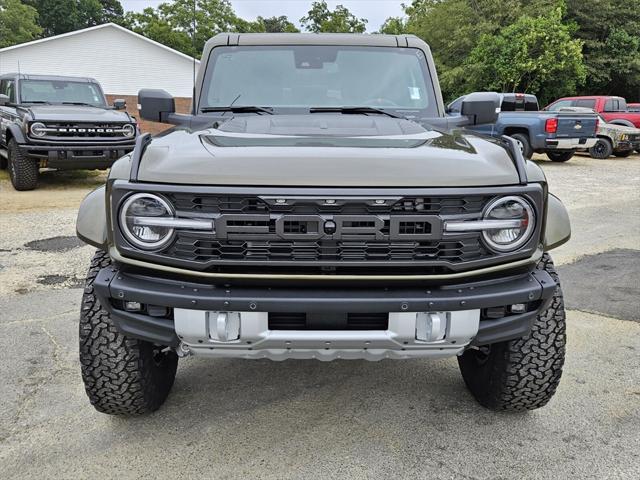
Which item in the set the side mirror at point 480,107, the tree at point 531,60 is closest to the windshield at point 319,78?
the side mirror at point 480,107

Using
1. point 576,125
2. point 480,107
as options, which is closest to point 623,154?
point 576,125

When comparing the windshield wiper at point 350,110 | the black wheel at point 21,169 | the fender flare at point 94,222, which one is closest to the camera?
the fender flare at point 94,222

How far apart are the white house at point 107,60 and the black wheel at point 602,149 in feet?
52.5

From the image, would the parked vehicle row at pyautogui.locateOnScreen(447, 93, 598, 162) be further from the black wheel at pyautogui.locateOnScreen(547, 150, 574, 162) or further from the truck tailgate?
the black wheel at pyautogui.locateOnScreen(547, 150, 574, 162)

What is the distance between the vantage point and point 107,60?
2419cm

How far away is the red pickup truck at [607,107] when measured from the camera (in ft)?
55.8

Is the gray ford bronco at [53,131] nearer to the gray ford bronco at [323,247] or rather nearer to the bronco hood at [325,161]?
the bronco hood at [325,161]

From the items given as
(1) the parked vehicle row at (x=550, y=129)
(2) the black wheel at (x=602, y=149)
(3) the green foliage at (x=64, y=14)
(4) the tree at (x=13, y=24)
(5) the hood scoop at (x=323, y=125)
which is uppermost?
(3) the green foliage at (x=64, y=14)

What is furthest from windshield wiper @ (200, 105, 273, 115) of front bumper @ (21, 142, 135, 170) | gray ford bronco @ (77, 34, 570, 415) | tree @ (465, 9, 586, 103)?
tree @ (465, 9, 586, 103)

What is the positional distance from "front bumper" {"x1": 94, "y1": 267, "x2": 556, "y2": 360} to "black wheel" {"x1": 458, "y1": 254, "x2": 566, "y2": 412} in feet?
1.07

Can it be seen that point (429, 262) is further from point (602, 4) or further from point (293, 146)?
point (602, 4)

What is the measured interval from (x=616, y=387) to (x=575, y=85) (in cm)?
2678

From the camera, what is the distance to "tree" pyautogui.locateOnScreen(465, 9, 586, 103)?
80.1 ft

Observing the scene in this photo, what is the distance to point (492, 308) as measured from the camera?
7.04 ft
